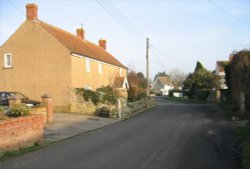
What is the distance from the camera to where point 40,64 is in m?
31.2

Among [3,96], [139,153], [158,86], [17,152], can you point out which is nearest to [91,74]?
[3,96]

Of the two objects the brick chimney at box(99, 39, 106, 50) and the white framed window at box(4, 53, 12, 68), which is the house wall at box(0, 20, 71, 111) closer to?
the white framed window at box(4, 53, 12, 68)

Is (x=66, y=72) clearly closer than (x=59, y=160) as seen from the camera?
No

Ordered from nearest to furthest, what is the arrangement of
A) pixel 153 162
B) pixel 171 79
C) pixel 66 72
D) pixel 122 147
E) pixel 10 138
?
1. pixel 153 162
2. pixel 10 138
3. pixel 122 147
4. pixel 66 72
5. pixel 171 79

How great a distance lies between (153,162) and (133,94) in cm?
3600

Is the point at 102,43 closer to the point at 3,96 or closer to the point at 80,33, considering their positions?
the point at 80,33

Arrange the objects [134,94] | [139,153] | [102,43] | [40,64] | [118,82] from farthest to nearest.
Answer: [102,43], [134,94], [118,82], [40,64], [139,153]

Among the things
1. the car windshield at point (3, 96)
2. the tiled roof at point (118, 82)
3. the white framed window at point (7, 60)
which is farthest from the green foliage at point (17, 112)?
the tiled roof at point (118, 82)

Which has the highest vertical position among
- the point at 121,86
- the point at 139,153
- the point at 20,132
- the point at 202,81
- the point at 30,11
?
the point at 30,11

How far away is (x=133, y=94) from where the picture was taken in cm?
4584

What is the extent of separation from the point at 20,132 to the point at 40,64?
19.6 meters

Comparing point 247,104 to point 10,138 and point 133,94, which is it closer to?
point 10,138

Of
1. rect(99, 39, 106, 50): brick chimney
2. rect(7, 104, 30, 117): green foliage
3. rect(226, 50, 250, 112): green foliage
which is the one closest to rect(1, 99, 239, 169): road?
rect(7, 104, 30, 117): green foliage

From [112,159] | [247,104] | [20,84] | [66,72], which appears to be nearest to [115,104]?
[66,72]
